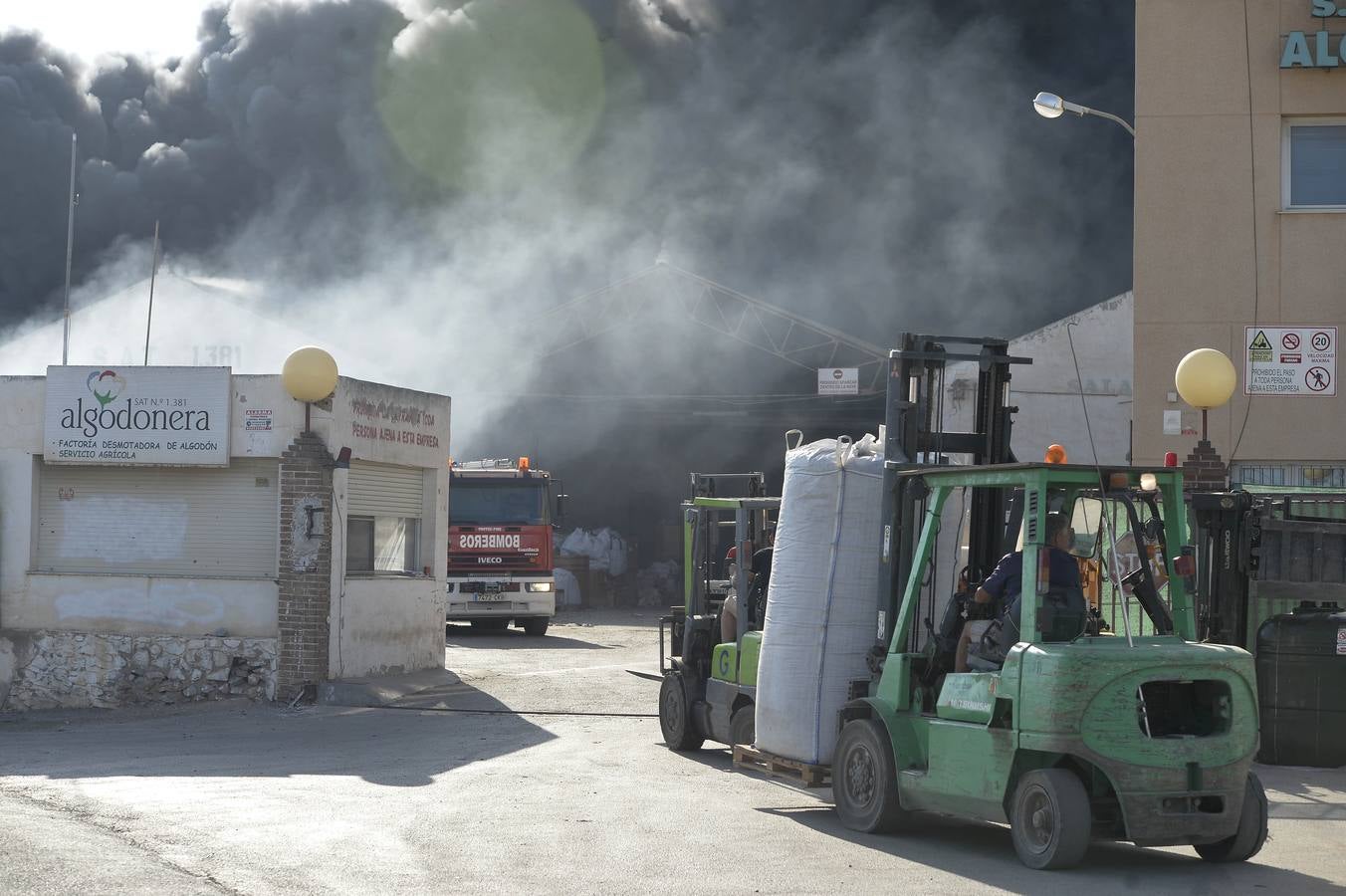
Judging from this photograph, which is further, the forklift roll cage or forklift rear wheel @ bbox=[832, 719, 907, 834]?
forklift rear wheel @ bbox=[832, 719, 907, 834]

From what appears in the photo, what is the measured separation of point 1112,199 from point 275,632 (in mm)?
30567

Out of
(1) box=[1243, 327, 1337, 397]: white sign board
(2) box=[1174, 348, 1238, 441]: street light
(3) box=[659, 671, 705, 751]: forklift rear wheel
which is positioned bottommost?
(3) box=[659, 671, 705, 751]: forklift rear wheel

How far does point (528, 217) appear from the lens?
47.4 meters

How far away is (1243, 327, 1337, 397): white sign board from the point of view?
55.2 ft

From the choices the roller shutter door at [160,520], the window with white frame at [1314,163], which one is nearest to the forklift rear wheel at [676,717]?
the roller shutter door at [160,520]

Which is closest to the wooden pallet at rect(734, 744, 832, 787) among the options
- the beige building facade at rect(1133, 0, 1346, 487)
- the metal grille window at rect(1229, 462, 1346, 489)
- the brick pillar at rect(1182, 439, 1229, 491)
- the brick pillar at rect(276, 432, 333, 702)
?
the brick pillar at rect(276, 432, 333, 702)

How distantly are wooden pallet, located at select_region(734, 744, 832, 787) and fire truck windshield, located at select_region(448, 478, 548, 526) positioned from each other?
14.6 meters

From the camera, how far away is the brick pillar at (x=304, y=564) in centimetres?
1509

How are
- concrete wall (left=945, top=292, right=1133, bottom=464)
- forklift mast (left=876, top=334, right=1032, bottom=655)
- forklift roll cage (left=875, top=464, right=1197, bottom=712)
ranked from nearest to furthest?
forklift roll cage (left=875, top=464, right=1197, bottom=712)
forklift mast (left=876, top=334, right=1032, bottom=655)
concrete wall (left=945, top=292, right=1133, bottom=464)

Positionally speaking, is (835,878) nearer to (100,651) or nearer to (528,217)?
(100,651)

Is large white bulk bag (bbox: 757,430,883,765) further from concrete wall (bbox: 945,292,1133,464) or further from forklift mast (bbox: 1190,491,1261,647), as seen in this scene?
concrete wall (bbox: 945,292,1133,464)

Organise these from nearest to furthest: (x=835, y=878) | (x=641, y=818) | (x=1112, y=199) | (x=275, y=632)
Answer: (x=835, y=878)
(x=641, y=818)
(x=275, y=632)
(x=1112, y=199)

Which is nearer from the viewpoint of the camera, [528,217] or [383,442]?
[383,442]

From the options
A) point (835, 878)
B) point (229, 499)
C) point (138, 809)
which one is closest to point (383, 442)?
point (229, 499)
